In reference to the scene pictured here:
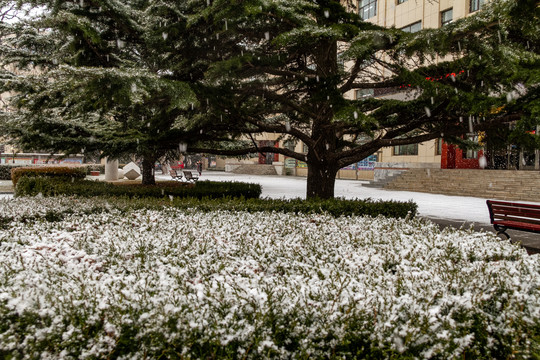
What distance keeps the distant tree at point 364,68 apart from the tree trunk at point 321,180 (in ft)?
0.09

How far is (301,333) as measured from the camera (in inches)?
82.5

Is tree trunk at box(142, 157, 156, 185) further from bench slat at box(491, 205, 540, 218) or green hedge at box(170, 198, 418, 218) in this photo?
bench slat at box(491, 205, 540, 218)

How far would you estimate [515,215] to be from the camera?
760 centimetres

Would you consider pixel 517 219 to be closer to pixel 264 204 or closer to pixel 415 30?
pixel 264 204

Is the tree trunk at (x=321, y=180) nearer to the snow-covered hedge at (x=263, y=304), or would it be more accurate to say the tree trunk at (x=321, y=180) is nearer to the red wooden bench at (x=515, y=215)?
the red wooden bench at (x=515, y=215)

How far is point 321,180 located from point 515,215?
460 centimetres

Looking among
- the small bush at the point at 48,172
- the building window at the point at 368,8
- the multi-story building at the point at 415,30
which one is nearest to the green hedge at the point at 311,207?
the small bush at the point at 48,172

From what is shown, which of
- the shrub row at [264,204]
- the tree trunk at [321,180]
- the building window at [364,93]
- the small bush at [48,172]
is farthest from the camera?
the building window at [364,93]

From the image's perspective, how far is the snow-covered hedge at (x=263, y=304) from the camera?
6.69 ft

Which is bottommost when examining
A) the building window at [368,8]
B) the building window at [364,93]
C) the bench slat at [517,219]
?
the bench slat at [517,219]

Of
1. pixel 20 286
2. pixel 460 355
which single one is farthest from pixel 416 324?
→ pixel 20 286

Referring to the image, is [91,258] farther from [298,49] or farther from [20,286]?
[298,49]

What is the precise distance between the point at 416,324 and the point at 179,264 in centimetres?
212

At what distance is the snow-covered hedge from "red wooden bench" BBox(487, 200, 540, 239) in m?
4.43
